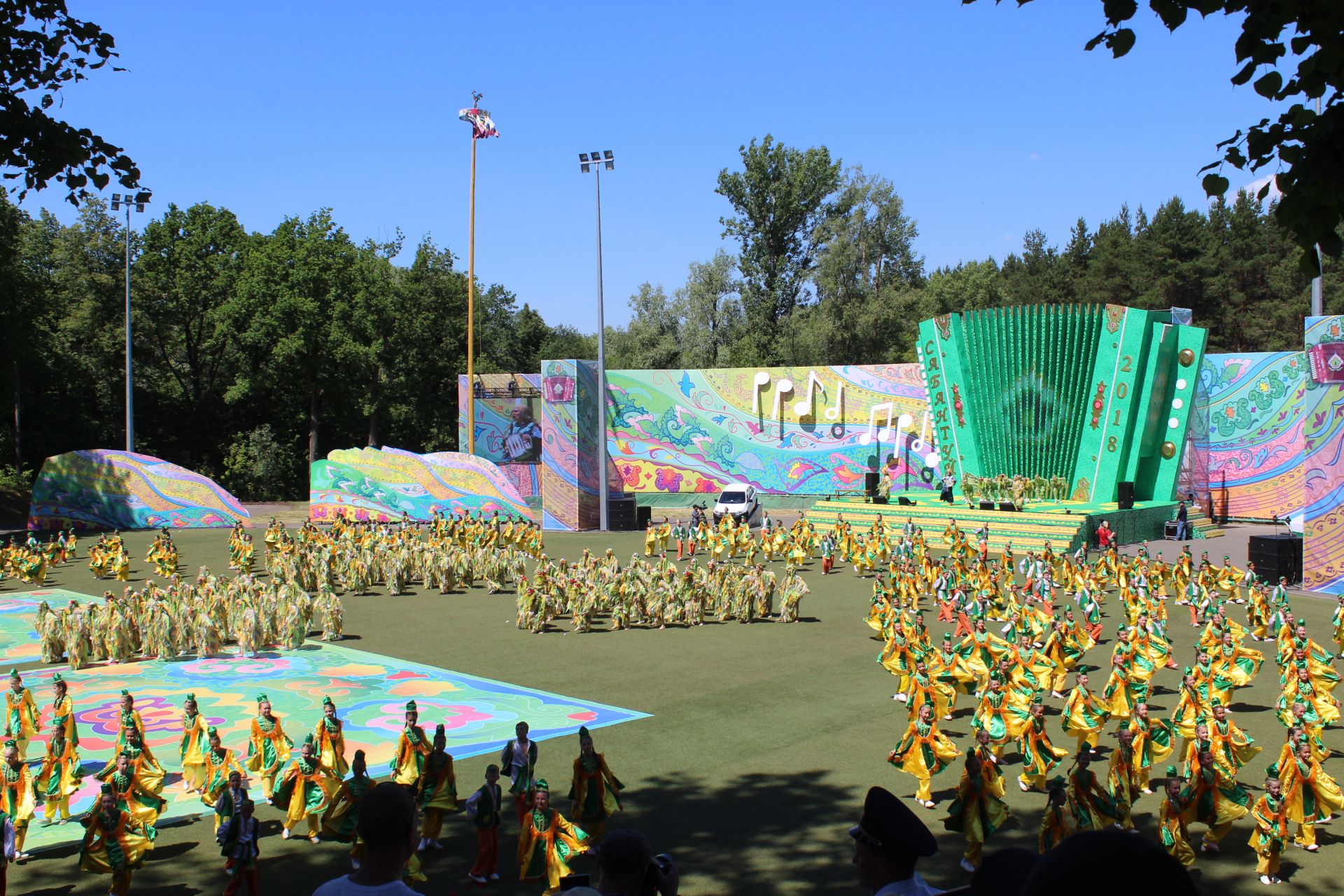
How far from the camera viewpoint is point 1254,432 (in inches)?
1310

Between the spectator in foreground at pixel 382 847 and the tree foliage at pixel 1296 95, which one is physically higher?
the tree foliage at pixel 1296 95

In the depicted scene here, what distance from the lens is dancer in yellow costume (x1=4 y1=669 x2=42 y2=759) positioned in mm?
10002

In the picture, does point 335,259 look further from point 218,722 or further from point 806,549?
point 218,722

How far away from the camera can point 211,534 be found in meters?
32.9

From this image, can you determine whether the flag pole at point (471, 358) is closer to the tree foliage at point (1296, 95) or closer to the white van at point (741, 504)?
the white van at point (741, 504)

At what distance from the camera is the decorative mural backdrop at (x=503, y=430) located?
40531 mm

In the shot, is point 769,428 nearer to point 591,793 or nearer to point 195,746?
point 195,746

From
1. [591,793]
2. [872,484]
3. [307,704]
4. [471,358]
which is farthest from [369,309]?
[591,793]

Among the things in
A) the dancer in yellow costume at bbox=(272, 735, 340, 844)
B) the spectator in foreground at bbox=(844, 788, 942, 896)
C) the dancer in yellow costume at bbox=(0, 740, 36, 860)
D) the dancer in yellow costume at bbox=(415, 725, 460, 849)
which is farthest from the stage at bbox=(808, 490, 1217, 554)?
the spectator in foreground at bbox=(844, 788, 942, 896)

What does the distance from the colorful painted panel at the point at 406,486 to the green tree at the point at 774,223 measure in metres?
21.7

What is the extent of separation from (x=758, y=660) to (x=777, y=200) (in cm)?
4233

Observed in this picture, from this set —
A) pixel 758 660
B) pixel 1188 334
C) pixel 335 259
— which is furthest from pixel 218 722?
pixel 335 259

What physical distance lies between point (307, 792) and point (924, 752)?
5.05 m

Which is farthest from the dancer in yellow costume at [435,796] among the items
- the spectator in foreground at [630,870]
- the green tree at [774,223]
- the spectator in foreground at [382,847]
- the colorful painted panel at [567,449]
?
the green tree at [774,223]
